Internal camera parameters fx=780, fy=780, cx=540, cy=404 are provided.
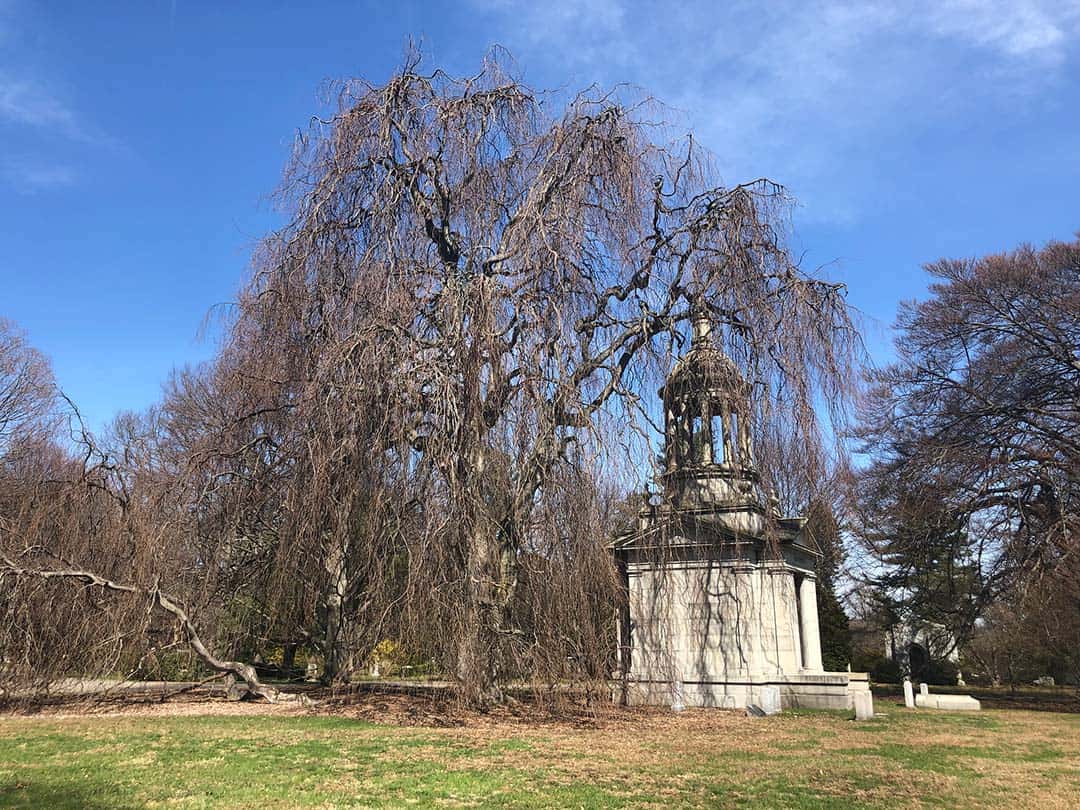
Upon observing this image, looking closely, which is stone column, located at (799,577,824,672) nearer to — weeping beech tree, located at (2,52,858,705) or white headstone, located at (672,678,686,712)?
white headstone, located at (672,678,686,712)

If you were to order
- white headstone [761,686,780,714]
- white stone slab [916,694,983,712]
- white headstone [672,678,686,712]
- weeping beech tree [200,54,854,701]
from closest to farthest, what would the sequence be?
weeping beech tree [200,54,854,701]
white headstone [672,678,686,712]
white headstone [761,686,780,714]
white stone slab [916,694,983,712]

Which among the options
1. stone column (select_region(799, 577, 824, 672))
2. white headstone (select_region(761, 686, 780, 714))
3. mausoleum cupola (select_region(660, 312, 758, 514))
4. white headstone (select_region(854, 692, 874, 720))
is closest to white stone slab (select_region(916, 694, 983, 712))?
stone column (select_region(799, 577, 824, 672))

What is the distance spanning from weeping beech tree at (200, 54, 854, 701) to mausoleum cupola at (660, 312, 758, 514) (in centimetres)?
31

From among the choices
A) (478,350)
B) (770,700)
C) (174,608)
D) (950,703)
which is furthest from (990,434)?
(174,608)

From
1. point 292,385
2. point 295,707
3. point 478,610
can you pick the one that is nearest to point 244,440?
point 292,385

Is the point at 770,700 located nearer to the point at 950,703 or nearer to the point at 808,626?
the point at 808,626

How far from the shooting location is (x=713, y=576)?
14023 mm

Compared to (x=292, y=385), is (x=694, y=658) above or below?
below

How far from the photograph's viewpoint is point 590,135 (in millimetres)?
10977

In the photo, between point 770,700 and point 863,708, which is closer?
point 863,708

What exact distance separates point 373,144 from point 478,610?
680 centimetres

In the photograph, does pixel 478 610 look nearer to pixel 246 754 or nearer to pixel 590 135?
pixel 246 754

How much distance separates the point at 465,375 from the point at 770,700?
7.86 metres

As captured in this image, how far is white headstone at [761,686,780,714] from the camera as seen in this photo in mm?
12867
